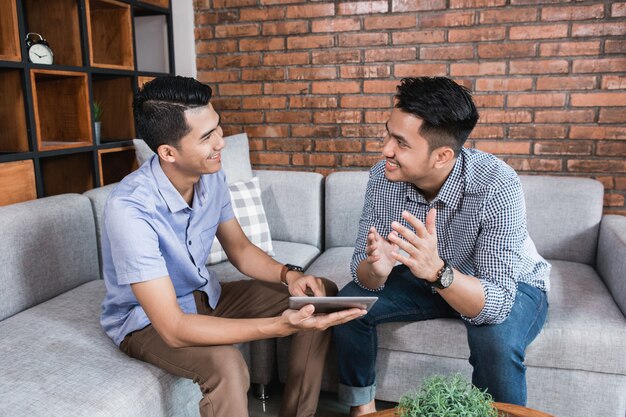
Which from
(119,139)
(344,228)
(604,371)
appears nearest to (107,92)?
Answer: (119,139)

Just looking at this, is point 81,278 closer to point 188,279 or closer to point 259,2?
point 188,279

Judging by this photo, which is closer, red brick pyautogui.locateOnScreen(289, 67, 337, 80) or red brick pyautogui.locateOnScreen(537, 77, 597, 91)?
red brick pyautogui.locateOnScreen(537, 77, 597, 91)

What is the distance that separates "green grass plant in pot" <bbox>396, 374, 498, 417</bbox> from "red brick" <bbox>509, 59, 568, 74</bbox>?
1961mm

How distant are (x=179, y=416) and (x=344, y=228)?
1268 millimetres

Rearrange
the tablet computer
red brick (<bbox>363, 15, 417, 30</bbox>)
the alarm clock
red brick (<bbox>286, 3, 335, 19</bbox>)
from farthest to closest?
red brick (<bbox>286, 3, 335, 19</bbox>) → red brick (<bbox>363, 15, 417, 30</bbox>) → the alarm clock → the tablet computer

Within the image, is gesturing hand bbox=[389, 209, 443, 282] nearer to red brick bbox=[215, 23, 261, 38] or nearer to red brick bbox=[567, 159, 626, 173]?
red brick bbox=[567, 159, 626, 173]

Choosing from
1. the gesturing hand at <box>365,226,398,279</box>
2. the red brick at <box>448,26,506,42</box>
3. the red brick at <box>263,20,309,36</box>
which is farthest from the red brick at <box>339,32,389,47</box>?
the gesturing hand at <box>365,226,398,279</box>

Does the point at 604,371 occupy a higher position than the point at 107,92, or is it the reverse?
the point at 107,92

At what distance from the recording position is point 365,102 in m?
2.77

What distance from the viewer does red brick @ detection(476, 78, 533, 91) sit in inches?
99.0

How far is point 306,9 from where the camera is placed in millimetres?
2770

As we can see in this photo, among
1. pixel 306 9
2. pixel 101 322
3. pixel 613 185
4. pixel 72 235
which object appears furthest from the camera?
pixel 306 9

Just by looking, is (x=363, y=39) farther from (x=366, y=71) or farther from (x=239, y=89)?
(x=239, y=89)

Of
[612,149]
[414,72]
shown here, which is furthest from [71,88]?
[612,149]
